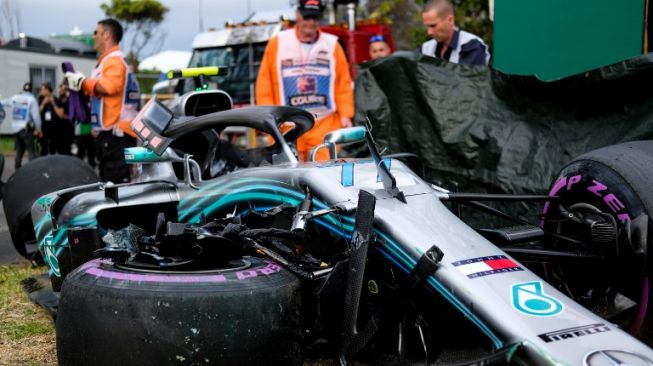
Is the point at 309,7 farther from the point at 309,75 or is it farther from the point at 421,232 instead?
the point at 421,232

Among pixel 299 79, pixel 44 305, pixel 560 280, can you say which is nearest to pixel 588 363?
pixel 560 280

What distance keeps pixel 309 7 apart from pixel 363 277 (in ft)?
13.5

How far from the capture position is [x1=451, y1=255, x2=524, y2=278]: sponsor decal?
2.60 m

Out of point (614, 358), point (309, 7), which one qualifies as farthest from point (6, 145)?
point (614, 358)

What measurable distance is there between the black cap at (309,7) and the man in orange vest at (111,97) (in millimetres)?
1855

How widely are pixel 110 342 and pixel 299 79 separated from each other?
14.2 ft

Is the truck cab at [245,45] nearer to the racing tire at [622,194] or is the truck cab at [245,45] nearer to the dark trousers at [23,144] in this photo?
the dark trousers at [23,144]

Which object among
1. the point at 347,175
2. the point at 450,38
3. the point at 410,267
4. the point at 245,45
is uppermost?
the point at 450,38

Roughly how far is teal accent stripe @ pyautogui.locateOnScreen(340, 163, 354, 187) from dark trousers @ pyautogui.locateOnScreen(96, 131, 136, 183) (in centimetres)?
415

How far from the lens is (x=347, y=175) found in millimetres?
3102

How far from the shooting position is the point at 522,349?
2.32 metres

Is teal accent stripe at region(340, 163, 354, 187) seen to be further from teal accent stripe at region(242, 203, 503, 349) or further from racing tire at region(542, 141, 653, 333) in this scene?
racing tire at region(542, 141, 653, 333)

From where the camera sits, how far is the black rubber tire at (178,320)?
2496 mm

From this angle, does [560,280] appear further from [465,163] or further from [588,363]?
[465,163]
